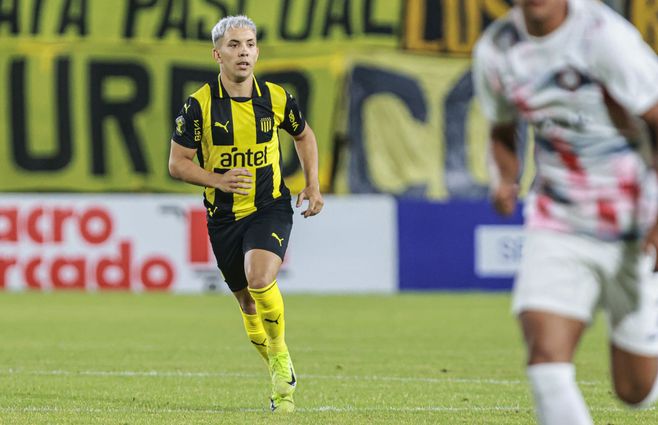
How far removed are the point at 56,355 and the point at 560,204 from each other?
799 cm

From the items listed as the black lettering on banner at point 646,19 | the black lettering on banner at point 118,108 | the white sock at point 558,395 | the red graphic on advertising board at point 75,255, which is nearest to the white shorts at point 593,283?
the white sock at point 558,395

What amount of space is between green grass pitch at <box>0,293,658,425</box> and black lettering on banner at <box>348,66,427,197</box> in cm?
487

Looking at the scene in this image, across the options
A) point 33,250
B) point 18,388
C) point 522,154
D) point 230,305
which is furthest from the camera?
point 522,154

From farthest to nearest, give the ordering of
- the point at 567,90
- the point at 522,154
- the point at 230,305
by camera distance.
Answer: the point at 522,154 → the point at 230,305 → the point at 567,90

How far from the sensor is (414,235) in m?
22.7

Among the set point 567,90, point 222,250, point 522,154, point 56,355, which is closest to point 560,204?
point 567,90

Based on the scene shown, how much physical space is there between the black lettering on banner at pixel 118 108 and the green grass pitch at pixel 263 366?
16.7ft

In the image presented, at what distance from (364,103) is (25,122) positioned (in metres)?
5.59

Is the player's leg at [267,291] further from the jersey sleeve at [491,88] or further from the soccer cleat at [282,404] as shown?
the jersey sleeve at [491,88]

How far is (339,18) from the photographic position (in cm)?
2561

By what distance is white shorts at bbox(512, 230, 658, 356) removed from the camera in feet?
18.1

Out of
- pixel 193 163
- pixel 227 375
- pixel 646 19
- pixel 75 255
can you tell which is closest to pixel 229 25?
pixel 193 163

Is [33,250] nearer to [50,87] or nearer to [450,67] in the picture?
[50,87]

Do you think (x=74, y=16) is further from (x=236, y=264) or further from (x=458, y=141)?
(x=236, y=264)
